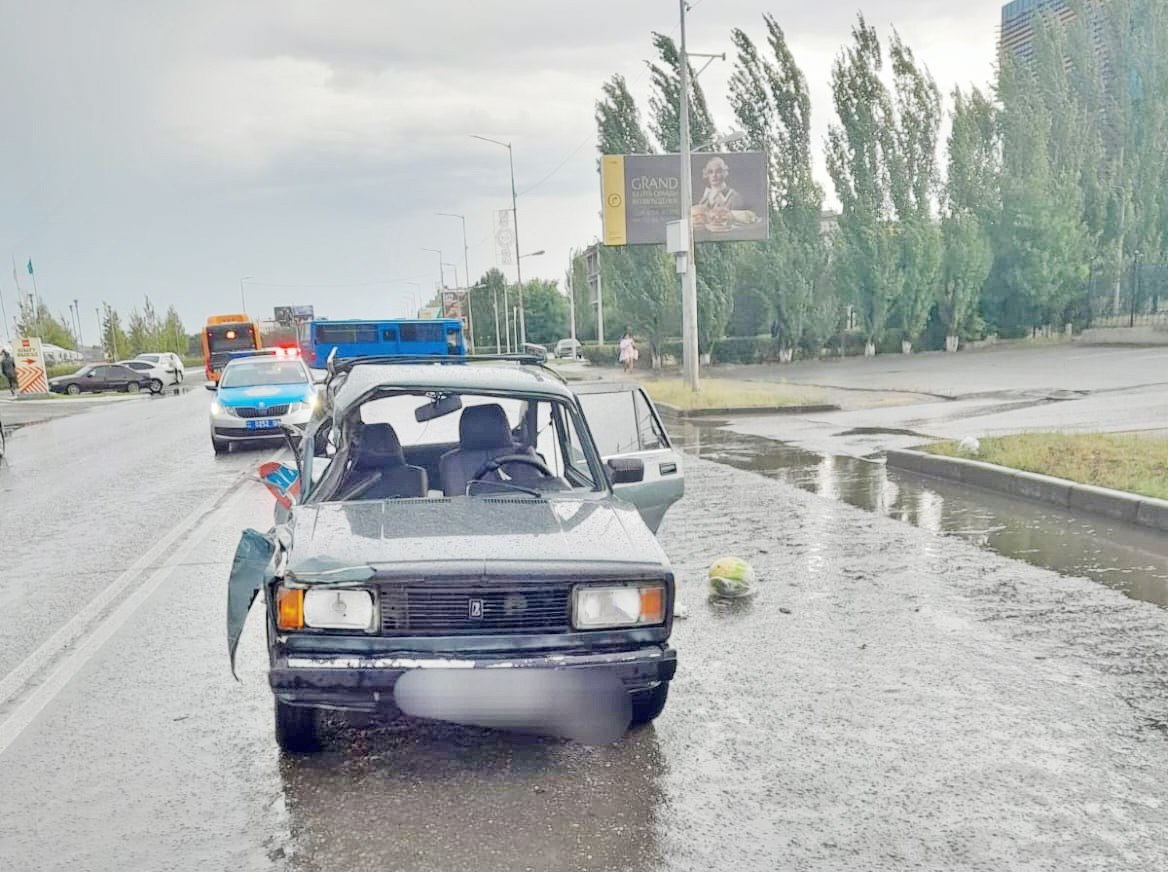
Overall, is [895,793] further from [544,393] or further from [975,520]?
[975,520]

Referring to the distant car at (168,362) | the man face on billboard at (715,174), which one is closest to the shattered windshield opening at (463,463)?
the man face on billboard at (715,174)

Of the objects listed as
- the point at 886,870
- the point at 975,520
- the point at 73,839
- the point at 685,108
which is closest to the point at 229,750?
the point at 73,839

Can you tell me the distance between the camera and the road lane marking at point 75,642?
490cm

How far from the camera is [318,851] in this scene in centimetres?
341

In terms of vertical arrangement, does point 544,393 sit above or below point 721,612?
above

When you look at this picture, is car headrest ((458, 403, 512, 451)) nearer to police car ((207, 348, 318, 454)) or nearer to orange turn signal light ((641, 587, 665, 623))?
orange turn signal light ((641, 587, 665, 623))

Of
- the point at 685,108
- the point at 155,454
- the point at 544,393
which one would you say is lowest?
the point at 155,454

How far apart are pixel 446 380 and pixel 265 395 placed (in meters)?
12.6

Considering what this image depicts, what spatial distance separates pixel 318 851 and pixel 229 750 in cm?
110

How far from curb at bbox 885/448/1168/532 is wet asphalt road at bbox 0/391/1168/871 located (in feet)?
6.70

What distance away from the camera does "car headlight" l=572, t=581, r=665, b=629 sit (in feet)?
12.8

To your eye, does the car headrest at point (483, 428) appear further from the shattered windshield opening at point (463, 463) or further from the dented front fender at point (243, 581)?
the dented front fender at point (243, 581)

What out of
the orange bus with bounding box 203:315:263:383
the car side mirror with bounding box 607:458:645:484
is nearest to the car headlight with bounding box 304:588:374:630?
the car side mirror with bounding box 607:458:645:484

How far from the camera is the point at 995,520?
30.2 ft
